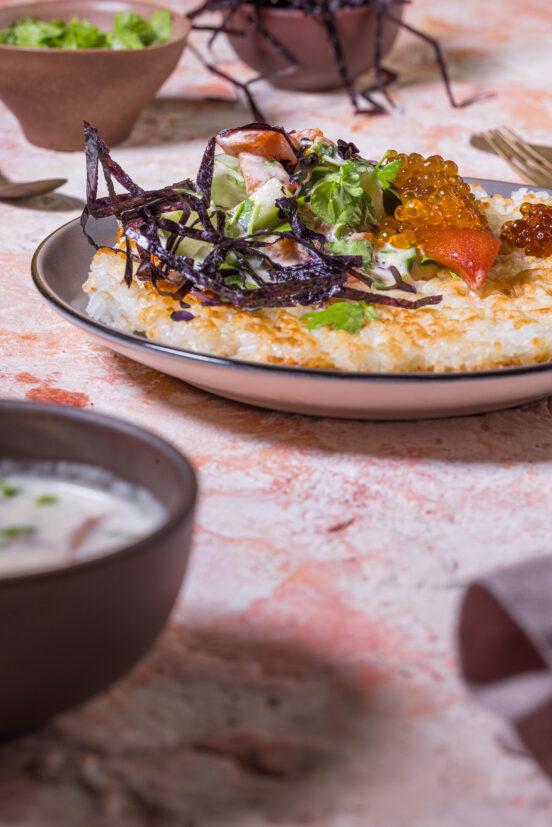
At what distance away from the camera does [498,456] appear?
2025 mm

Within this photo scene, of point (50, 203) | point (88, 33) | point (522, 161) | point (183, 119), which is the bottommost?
point (183, 119)

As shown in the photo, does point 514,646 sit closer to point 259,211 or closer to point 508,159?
point 259,211

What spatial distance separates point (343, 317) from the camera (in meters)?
2.10

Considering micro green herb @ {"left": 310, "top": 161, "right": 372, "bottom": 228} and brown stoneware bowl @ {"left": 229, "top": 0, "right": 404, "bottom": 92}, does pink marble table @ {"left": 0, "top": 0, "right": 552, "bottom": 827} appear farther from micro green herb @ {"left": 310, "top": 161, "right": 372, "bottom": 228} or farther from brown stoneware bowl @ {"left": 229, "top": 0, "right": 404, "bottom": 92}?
brown stoneware bowl @ {"left": 229, "top": 0, "right": 404, "bottom": 92}

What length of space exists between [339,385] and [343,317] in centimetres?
28

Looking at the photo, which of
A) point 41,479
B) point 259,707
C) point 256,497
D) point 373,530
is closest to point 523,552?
point 373,530

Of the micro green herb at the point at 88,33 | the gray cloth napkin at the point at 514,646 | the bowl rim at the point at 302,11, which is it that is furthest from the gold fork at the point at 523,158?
the gray cloth napkin at the point at 514,646

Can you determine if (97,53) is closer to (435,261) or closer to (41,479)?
(435,261)

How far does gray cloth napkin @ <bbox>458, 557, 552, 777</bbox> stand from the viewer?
1261 millimetres

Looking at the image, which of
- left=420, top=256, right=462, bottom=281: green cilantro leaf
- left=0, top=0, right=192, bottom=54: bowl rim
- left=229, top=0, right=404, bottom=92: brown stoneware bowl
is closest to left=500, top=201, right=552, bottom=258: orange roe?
left=420, top=256, right=462, bottom=281: green cilantro leaf

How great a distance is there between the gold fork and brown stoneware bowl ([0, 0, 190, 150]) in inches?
52.0

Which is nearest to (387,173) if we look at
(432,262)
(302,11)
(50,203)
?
(432,262)

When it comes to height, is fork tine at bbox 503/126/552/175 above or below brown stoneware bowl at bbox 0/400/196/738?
below

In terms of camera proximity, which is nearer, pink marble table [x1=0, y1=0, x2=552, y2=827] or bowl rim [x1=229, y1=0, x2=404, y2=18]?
pink marble table [x1=0, y1=0, x2=552, y2=827]
